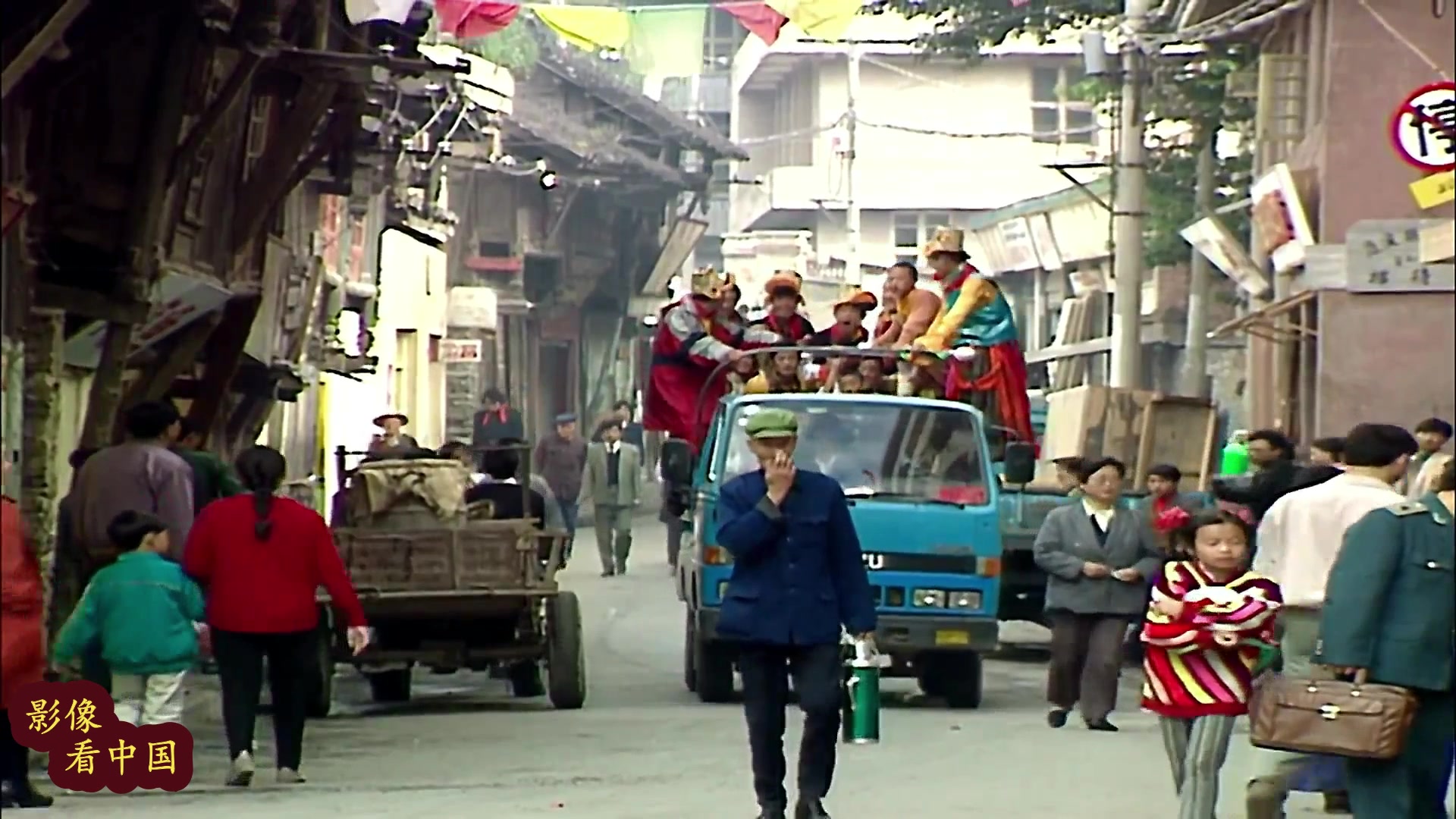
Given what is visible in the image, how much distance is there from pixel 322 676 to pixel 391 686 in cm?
156

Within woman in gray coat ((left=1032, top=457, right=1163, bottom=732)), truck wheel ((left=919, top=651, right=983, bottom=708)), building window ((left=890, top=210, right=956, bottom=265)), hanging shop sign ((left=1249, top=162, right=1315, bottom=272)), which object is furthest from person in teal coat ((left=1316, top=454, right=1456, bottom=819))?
building window ((left=890, top=210, right=956, bottom=265))

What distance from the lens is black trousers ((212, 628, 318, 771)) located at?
13.0 meters

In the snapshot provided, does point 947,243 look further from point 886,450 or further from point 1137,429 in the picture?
point 1137,429

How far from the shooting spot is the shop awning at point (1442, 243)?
14.8m

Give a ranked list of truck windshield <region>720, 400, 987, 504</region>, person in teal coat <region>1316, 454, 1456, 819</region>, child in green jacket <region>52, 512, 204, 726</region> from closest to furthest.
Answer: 1. person in teal coat <region>1316, 454, 1456, 819</region>
2. child in green jacket <region>52, 512, 204, 726</region>
3. truck windshield <region>720, 400, 987, 504</region>

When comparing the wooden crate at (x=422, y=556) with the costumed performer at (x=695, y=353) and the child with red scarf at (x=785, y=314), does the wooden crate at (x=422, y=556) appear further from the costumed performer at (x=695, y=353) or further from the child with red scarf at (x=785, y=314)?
the child with red scarf at (x=785, y=314)

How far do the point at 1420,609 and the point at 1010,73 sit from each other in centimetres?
6227

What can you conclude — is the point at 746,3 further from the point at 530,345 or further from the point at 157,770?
the point at 530,345

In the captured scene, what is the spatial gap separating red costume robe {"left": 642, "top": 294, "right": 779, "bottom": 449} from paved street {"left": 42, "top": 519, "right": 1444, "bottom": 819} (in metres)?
1.86

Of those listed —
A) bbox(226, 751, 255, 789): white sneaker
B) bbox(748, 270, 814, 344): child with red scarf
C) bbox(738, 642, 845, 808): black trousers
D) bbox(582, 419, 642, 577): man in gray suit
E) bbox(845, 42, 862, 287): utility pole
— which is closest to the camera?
bbox(738, 642, 845, 808): black trousers

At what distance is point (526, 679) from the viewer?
62.1ft

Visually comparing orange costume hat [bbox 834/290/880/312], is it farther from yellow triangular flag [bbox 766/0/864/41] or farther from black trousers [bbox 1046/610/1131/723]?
black trousers [bbox 1046/610/1131/723]

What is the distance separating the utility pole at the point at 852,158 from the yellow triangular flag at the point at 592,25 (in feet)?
134

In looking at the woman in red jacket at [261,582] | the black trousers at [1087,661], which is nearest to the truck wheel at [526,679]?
the black trousers at [1087,661]
